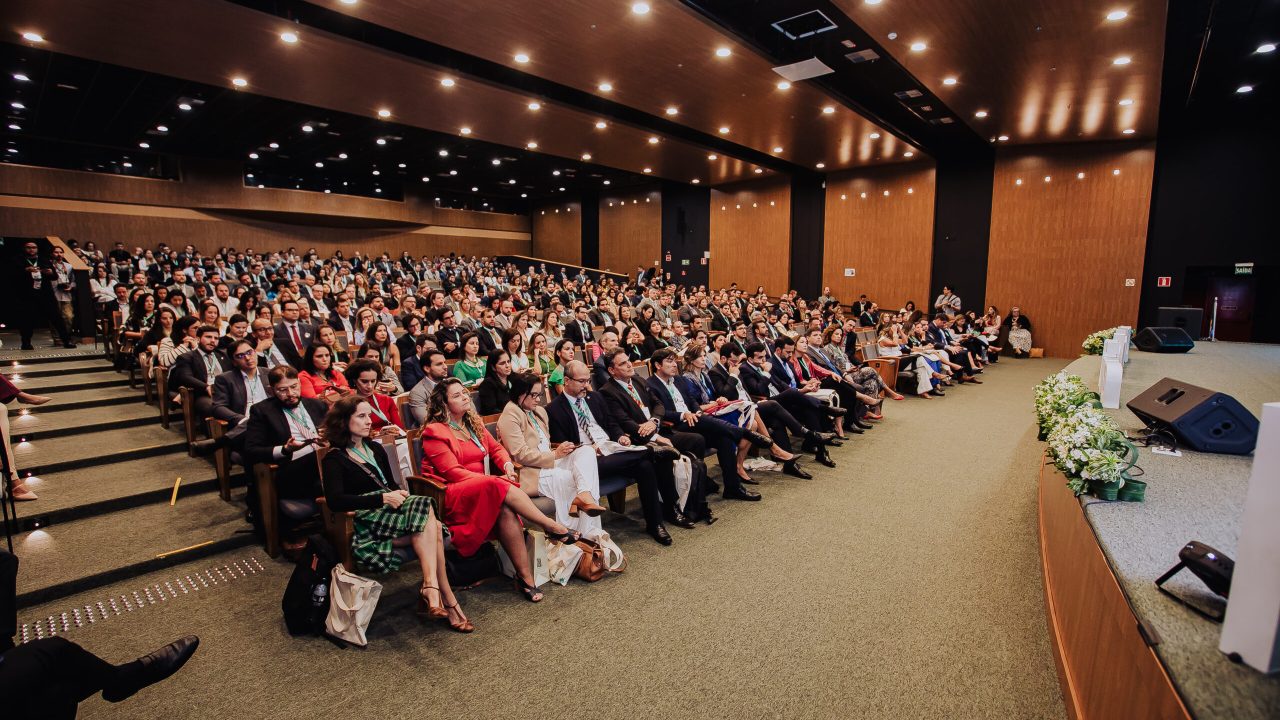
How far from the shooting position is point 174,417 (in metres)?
5.06

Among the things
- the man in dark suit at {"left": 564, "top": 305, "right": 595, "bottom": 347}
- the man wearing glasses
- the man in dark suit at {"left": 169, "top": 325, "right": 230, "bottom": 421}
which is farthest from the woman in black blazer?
the man wearing glasses

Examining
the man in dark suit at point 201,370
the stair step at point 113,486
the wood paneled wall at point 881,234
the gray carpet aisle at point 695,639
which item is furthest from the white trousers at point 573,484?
the wood paneled wall at point 881,234

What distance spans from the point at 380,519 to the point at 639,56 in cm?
626

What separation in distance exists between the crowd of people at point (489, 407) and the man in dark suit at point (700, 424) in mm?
16

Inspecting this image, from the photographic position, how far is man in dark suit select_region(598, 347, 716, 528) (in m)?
3.86

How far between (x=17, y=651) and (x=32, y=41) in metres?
7.82

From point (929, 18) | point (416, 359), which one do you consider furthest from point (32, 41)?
point (929, 18)

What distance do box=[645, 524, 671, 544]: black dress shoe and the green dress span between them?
226 cm

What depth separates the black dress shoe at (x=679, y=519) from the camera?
12.5ft

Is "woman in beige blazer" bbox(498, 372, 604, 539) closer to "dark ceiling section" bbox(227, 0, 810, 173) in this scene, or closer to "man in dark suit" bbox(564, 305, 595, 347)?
"man in dark suit" bbox(564, 305, 595, 347)

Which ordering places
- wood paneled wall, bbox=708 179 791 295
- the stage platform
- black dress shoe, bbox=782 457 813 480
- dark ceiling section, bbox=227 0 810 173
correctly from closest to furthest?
the stage platform → black dress shoe, bbox=782 457 813 480 → dark ceiling section, bbox=227 0 810 173 → wood paneled wall, bbox=708 179 791 295

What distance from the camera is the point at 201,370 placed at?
4461 millimetres

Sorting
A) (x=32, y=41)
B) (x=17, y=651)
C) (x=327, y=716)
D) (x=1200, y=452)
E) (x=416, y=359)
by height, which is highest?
(x=32, y=41)

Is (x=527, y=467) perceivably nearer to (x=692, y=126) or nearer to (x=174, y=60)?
(x=174, y=60)
